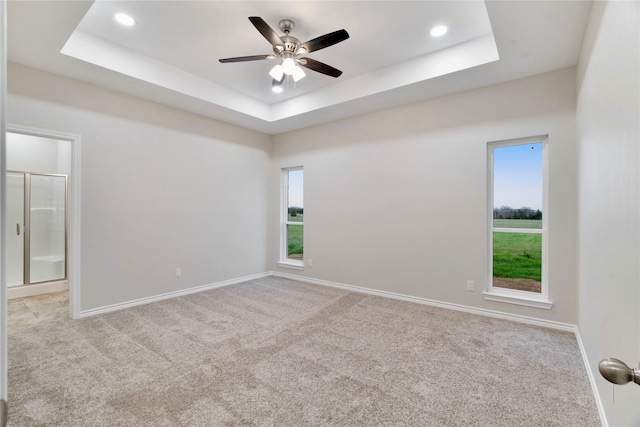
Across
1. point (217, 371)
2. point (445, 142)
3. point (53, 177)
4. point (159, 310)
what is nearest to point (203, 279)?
point (159, 310)

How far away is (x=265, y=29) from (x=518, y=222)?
3335 millimetres

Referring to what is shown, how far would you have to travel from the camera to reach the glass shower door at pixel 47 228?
4535mm

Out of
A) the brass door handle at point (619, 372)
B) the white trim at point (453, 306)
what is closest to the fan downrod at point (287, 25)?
the brass door handle at point (619, 372)

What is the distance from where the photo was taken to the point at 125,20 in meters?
2.74

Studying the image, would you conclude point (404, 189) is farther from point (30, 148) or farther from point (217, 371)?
point (30, 148)

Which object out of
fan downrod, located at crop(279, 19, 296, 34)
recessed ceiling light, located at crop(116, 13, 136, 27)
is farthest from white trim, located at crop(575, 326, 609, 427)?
recessed ceiling light, located at crop(116, 13, 136, 27)

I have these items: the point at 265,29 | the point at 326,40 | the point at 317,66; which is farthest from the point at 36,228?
the point at 326,40

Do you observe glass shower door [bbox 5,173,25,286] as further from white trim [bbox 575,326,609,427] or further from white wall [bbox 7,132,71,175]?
white trim [bbox 575,326,609,427]

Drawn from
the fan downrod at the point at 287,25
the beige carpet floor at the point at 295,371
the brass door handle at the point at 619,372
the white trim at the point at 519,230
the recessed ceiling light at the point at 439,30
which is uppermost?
the recessed ceiling light at the point at 439,30

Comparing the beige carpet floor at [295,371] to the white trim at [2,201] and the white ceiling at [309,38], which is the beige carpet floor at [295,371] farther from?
the white ceiling at [309,38]

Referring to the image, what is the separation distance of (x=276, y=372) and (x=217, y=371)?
461 mm

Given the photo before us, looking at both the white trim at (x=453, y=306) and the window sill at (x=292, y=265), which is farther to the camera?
the window sill at (x=292, y=265)

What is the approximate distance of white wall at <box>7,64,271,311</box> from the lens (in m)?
3.32

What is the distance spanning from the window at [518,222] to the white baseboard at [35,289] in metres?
6.20
